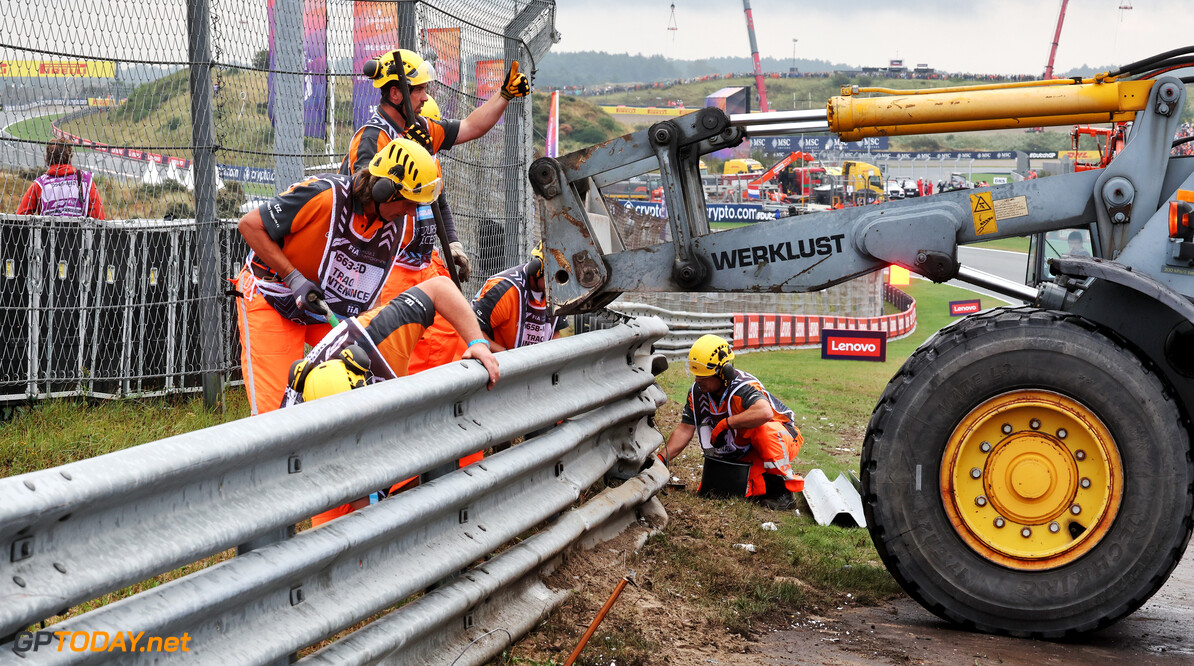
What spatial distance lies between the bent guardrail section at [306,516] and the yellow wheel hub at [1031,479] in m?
1.47

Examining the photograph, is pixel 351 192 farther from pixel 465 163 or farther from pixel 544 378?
pixel 465 163

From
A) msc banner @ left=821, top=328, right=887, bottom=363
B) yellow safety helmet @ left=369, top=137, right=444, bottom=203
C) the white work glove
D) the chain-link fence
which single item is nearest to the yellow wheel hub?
yellow safety helmet @ left=369, top=137, right=444, bottom=203

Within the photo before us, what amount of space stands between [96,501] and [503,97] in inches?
185

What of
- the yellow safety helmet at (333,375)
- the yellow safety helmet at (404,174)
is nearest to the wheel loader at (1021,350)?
the yellow safety helmet at (404,174)

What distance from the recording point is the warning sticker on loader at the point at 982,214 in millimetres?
4562

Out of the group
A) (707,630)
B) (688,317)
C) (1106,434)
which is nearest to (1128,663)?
(1106,434)

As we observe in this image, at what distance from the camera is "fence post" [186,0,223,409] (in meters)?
7.03

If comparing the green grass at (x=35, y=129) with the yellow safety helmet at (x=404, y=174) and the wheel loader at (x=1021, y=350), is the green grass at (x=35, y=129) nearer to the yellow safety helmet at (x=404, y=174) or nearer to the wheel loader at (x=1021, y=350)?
the yellow safety helmet at (x=404, y=174)

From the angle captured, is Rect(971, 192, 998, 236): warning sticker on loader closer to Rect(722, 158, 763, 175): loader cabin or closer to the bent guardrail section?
the bent guardrail section

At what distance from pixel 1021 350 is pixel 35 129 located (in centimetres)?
518

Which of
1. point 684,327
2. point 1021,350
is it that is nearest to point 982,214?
point 1021,350

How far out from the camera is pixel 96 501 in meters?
2.13

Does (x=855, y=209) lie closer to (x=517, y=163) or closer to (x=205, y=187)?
(x=205, y=187)

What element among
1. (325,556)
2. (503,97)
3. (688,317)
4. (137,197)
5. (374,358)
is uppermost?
(503,97)
